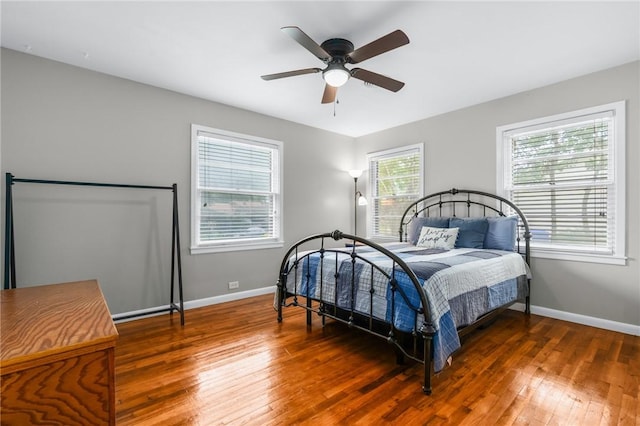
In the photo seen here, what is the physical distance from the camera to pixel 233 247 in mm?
3941

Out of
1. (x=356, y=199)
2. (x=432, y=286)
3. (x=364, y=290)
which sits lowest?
(x=364, y=290)

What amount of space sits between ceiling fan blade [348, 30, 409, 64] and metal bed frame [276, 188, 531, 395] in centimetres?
131

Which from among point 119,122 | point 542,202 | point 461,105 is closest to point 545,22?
point 461,105

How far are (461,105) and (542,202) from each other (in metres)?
1.52

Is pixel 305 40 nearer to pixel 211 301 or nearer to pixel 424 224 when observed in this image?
pixel 424 224

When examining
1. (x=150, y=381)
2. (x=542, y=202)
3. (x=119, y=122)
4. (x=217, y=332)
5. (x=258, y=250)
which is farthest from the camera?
(x=258, y=250)

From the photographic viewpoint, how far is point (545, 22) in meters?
2.26

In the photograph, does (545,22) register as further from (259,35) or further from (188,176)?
(188,176)

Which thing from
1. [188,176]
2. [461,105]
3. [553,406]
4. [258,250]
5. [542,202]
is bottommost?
[553,406]

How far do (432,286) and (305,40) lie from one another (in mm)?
1806

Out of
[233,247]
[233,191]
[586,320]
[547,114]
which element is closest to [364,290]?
[233,247]

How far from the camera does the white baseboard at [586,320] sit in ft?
9.35

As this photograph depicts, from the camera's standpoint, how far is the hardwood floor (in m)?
1.71

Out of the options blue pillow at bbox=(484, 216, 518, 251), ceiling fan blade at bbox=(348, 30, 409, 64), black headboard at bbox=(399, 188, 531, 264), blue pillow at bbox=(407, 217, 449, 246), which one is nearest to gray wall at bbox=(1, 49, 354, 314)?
blue pillow at bbox=(407, 217, 449, 246)
